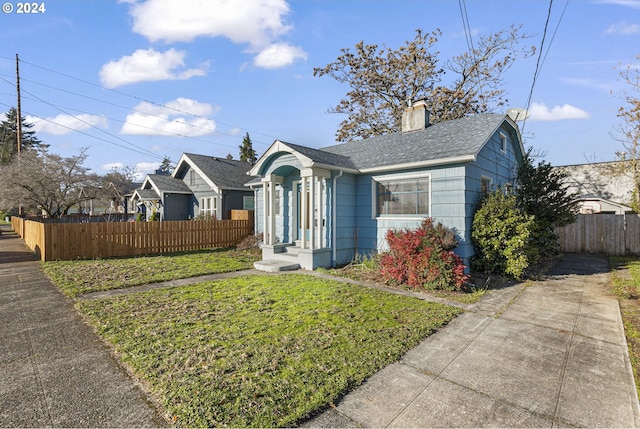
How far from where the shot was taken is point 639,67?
14.2 m

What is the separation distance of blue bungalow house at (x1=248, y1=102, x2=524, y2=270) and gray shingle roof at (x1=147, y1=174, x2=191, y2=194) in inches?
455

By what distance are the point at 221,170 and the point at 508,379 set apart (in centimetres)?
1965

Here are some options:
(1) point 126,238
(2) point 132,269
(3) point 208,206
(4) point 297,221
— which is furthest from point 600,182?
(1) point 126,238

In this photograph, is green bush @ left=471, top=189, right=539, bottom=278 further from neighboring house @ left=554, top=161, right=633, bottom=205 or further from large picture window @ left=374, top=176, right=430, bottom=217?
neighboring house @ left=554, top=161, right=633, bottom=205

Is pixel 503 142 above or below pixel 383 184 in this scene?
above

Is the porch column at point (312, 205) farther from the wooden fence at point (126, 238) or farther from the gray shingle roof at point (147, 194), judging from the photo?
the gray shingle roof at point (147, 194)

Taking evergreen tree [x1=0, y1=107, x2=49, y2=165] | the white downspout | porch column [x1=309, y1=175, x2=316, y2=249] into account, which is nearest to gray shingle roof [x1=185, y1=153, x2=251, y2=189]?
porch column [x1=309, y1=175, x2=316, y2=249]

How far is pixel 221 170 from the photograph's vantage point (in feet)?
66.6

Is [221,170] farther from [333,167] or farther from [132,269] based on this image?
[333,167]

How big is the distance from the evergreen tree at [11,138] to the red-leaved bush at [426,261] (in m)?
49.6

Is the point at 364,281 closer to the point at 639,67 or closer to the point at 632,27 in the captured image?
the point at 632,27

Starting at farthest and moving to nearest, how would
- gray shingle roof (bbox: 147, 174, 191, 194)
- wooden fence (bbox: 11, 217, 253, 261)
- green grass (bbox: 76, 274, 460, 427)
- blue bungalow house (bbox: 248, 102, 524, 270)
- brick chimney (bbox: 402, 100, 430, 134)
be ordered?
gray shingle roof (bbox: 147, 174, 191, 194) → brick chimney (bbox: 402, 100, 430, 134) → wooden fence (bbox: 11, 217, 253, 261) → blue bungalow house (bbox: 248, 102, 524, 270) → green grass (bbox: 76, 274, 460, 427)

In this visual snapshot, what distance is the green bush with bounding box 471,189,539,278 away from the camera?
7617 mm

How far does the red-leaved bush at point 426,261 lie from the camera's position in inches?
270
